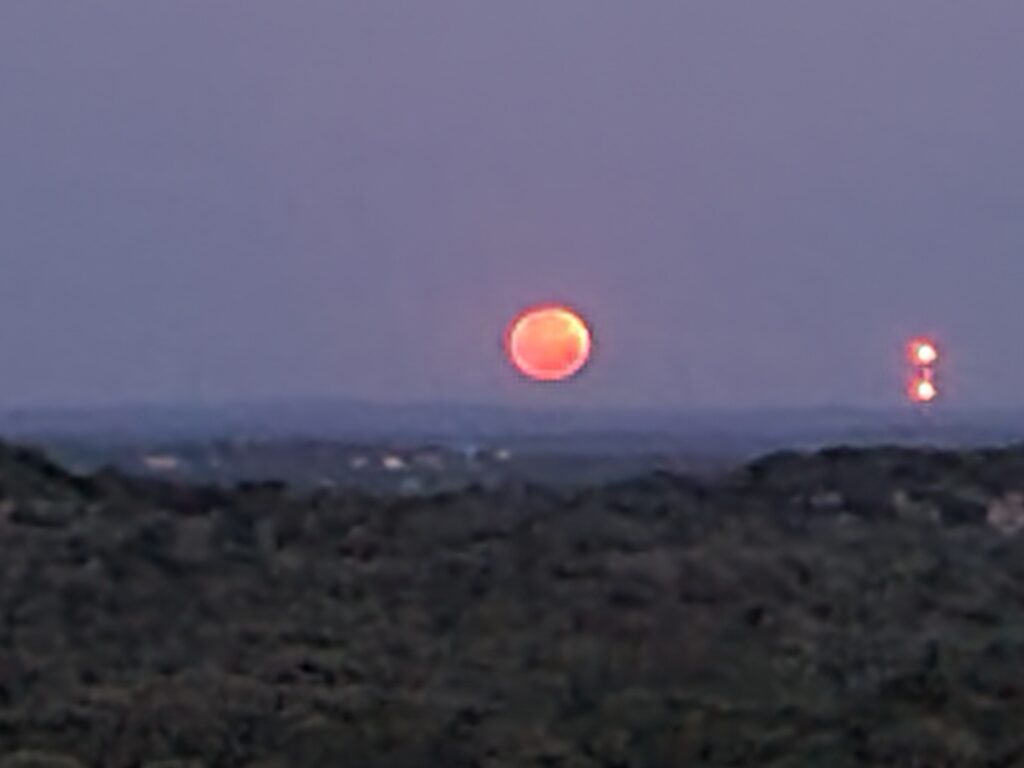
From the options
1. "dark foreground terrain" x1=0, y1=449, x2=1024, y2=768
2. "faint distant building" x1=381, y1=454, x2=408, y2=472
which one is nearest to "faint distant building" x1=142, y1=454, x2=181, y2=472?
"faint distant building" x1=381, y1=454, x2=408, y2=472

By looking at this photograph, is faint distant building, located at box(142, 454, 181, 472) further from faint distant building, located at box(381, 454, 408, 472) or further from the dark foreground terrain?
the dark foreground terrain

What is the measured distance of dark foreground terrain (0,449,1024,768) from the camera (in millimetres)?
17984

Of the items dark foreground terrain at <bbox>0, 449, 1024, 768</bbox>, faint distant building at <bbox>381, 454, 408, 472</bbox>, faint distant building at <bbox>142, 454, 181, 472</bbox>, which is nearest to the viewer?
dark foreground terrain at <bbox>0, 449, 1024, 768</bbox>

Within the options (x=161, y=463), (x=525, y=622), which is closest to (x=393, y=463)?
(x=161, y=463)

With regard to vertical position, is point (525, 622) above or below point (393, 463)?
below

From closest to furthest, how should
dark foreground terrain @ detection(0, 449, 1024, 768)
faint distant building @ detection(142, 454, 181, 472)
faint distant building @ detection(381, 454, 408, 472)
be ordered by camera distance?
dark foreground terrain @ detection(0, 449, 1024, 768) < faint distant building @ detection(142, 454, 181, 472) < faint distant building @ detection(381, 454, 408, 472)

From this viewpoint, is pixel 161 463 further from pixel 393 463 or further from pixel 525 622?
pixel 525 622

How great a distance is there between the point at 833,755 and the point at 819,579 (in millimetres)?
5835

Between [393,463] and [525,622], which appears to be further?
[393,463]

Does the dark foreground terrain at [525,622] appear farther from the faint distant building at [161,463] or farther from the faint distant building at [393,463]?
the faint distant building at [161,463]

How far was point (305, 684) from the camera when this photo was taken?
19.6 m

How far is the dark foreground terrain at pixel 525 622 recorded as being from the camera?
17984 mm

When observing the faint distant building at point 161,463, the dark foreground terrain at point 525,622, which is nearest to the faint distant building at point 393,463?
the faint distant building at point 161,463

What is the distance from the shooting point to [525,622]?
21.6 m
